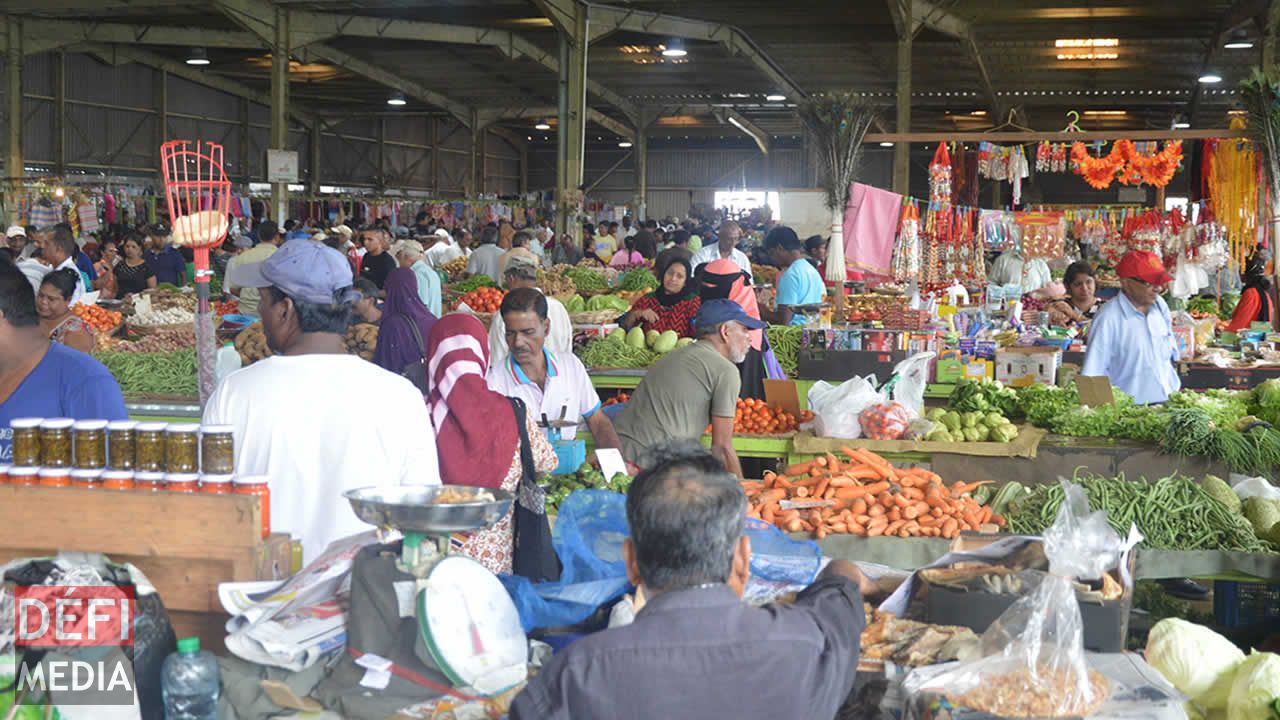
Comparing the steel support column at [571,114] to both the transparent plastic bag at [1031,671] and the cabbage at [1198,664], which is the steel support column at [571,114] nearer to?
the cabbage at [1198,664]

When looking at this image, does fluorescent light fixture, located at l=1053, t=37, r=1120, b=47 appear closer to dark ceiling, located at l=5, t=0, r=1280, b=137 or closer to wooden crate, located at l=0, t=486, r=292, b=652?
dark ceiling, located at l=5, t=0, r=1280, b=137

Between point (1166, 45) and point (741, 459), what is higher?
point (1166, 45)

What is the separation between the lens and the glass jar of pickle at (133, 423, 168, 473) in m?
2.63

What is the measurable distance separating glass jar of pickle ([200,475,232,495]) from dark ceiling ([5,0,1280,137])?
14.3 m

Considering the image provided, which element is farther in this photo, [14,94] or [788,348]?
[14,94]

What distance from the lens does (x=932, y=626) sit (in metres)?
3.21

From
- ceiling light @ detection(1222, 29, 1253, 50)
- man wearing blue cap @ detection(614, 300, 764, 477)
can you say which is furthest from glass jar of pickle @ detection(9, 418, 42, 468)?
ceiling light @ detection(1222, 29, 1253, 50)

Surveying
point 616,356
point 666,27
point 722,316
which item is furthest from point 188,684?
point 666,27

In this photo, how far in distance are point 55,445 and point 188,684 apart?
0.66m

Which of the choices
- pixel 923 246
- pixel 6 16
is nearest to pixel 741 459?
pixel 923 246

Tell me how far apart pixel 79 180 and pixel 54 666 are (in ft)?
64.4

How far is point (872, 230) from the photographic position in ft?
30.9

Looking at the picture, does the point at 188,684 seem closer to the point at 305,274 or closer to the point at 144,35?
the point at 305,274

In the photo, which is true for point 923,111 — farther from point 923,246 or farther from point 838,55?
point 923,246
